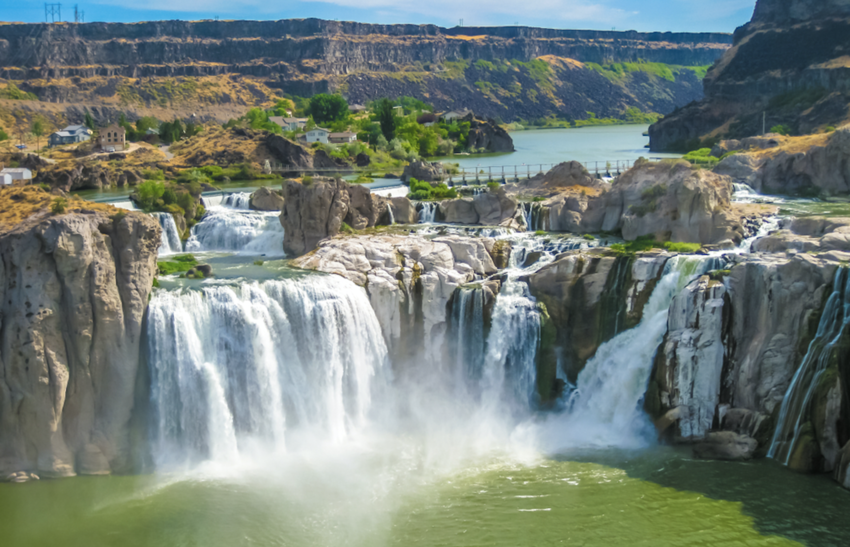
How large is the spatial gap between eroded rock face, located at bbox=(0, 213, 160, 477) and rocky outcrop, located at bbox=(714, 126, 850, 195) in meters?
44.1

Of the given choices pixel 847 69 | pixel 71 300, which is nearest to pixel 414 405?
pixel 71 300

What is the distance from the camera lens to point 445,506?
80.8ft

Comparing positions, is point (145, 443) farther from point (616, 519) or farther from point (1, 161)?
point (1, 161)

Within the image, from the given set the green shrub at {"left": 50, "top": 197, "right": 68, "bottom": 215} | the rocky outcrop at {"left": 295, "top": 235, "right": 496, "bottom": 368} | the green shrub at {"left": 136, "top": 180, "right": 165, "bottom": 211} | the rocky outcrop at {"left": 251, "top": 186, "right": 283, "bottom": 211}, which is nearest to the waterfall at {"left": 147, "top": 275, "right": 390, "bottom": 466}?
the rocky outcrop at {"left": 295, "top": 235, "right": 496, "bottom": 368}

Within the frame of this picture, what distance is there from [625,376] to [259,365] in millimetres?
14071

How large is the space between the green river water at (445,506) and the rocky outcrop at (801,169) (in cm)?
3293

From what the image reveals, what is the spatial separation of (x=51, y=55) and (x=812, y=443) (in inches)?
8092

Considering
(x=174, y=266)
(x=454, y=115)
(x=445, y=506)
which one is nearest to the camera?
(x=445, y=506)

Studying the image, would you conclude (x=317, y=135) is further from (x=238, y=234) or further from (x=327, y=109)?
(x=238, y=234)

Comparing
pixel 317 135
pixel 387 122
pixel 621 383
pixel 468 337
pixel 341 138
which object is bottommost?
pixel 621 383

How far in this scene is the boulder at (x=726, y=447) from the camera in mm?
26469

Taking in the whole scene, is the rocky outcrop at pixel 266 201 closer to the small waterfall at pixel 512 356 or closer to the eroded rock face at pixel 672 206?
the eroded rock face at pixel 672 206

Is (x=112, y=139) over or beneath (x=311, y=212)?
over

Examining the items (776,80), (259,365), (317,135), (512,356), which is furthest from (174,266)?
(776,80)
